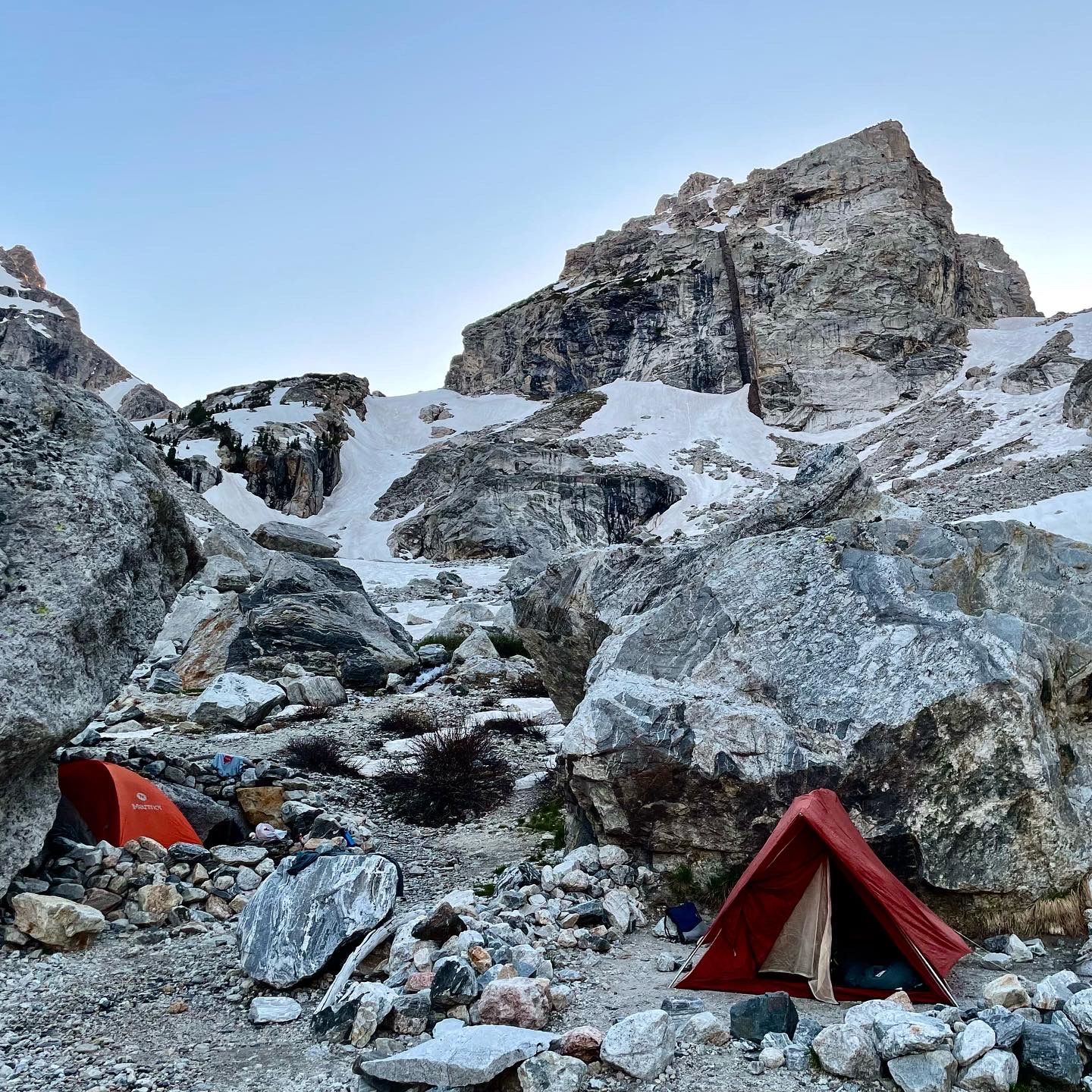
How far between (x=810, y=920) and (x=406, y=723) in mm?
9593

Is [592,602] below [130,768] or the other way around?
the other way around

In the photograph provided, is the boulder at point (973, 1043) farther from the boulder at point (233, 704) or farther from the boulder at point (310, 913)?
the boulder at point (233, 704)

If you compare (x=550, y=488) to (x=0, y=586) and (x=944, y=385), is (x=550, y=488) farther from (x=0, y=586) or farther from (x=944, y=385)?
(x=0, y=586)

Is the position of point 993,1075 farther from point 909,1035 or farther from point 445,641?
point 445,641

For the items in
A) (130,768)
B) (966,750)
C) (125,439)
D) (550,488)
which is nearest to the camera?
(966,750)

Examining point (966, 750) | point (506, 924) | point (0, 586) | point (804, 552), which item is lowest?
point (506, 924)

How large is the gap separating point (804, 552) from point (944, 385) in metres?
76.2

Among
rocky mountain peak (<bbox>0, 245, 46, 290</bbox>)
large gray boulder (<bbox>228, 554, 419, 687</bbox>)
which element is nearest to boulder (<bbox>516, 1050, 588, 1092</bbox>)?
large gray boulder (<bbox>228, 554, 419, 687</bbox>)

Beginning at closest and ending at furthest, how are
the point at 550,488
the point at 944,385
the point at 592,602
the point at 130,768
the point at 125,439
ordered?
the point at 125,439, the point at 130,768, the point at 592,602, the point at 550,488, the point at 944,385

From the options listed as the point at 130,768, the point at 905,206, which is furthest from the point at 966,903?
the point at 905,206

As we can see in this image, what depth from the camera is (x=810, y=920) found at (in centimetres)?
605

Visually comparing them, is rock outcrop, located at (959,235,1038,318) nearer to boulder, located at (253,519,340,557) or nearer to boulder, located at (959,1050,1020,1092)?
boulder, located at (253,519,340,557)

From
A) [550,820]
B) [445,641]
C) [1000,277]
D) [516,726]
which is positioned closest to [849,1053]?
[550,820]

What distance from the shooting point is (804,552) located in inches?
346
